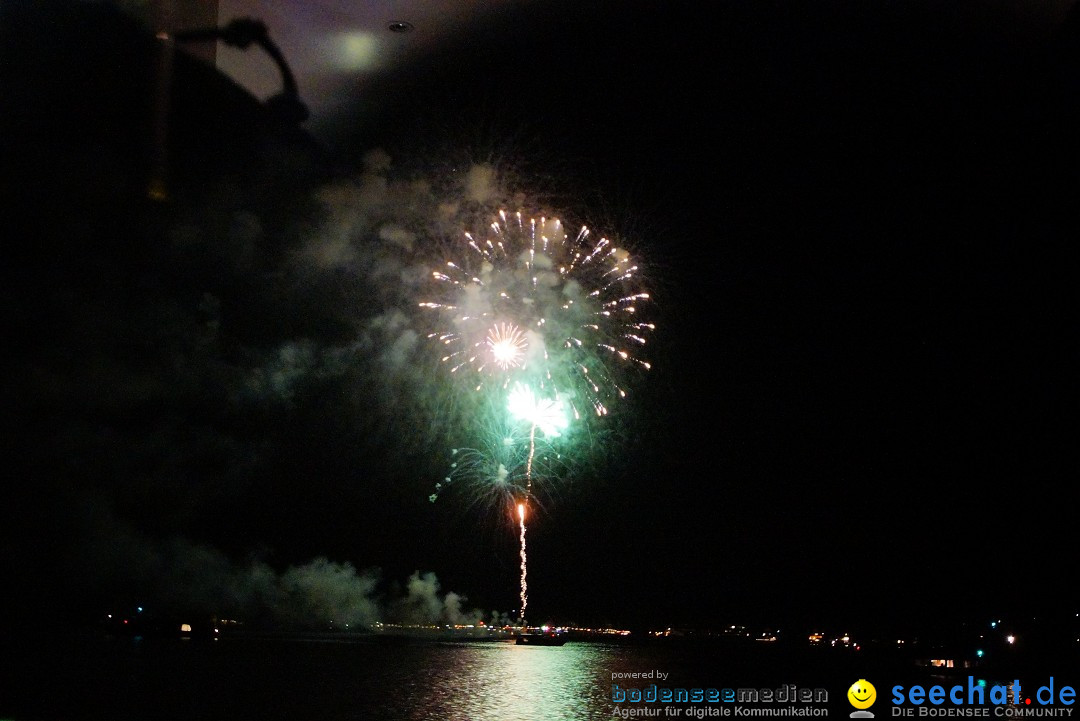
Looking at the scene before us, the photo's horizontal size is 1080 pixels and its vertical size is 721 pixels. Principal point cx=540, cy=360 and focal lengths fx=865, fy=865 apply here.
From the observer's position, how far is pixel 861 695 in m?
19.9

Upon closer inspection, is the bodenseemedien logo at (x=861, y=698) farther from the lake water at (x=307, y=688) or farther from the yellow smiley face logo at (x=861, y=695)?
the lake water at (x=307, y=688)

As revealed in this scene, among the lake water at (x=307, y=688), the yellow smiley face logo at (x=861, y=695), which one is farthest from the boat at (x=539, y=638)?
the yellow smiley face logo at (x=861, y=695)

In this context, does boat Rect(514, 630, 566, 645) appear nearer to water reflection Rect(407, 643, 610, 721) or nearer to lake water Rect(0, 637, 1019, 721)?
lake water Rect(0, 637, 1019, 721)

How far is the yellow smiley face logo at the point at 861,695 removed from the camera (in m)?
19.3

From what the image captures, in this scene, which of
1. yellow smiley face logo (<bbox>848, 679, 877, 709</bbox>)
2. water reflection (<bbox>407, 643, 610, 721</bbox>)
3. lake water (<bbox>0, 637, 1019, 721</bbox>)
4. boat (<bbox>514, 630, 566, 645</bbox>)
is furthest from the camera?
boat (<bbox>514, 630, 566, 645</bbox>)

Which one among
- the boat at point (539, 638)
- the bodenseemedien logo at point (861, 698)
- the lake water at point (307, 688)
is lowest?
the boat at point (539, 638)

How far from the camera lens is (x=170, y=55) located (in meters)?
11.1

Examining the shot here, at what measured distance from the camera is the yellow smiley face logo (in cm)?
1934

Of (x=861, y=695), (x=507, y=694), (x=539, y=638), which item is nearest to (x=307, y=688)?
(x=507, y=694)

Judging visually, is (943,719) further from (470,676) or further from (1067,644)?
(1067,644)

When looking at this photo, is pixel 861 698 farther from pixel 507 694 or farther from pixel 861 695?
pixel 507 694

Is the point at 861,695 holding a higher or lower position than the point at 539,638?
higher

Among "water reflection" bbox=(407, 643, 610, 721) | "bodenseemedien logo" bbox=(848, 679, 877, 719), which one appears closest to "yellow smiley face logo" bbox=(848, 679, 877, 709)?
"bodenseemedien logo" bbox=(848, 679, 877, 719)

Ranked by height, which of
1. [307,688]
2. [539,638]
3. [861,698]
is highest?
[861,698]
